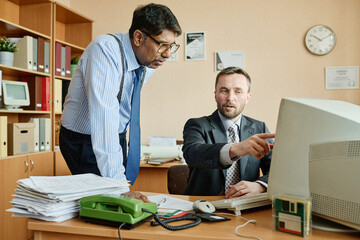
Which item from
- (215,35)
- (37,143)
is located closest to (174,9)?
(215,35)

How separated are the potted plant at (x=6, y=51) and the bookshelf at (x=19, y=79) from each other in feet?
0.21

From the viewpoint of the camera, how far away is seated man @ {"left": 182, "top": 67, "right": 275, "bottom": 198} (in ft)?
4.64

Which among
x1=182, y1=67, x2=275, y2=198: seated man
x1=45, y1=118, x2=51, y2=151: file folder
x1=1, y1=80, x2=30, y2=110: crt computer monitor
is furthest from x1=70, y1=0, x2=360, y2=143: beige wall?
x1=182, y1=67, x2=275, y2=198: seated man

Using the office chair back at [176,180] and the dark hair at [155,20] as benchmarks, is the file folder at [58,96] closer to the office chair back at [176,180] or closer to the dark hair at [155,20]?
the office chair back at [176,180]

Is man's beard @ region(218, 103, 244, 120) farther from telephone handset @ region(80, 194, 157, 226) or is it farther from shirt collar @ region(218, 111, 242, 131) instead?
telephone handset @ region(80, 194, 157, 226)

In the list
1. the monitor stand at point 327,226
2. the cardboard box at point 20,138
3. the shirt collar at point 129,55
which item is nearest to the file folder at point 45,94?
the cardboard box at point 20,138

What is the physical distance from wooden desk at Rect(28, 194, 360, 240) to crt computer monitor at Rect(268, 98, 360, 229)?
4.2 inches

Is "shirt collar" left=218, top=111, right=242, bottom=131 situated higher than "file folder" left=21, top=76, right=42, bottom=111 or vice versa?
"file folder" left=21, top=76, right=42, bottom=111

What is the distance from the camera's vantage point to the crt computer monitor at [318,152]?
2.79 ft

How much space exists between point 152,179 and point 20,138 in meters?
1.18

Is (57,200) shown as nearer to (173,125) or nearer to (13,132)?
(13,132)

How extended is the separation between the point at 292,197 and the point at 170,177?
3.95ft

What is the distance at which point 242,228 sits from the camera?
0.97 m

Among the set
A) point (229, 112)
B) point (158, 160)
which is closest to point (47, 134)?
point (158, 160)
